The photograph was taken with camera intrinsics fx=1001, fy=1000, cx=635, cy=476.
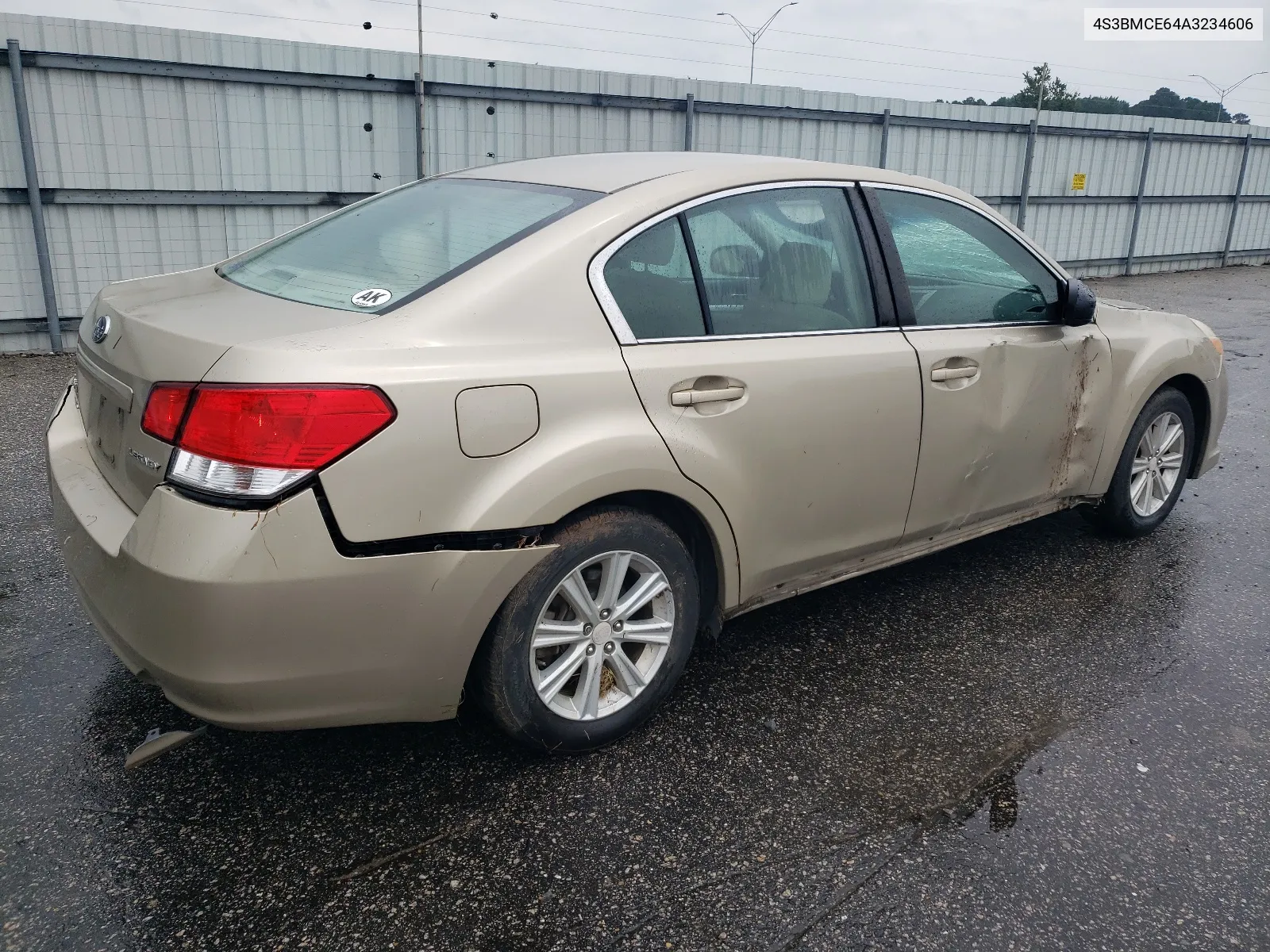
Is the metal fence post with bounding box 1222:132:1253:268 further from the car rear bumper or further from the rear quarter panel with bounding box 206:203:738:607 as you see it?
the car rear bumper

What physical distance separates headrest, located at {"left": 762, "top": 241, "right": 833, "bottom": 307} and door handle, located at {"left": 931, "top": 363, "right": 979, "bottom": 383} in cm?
48

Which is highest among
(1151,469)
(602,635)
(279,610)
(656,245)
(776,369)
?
(656,245)

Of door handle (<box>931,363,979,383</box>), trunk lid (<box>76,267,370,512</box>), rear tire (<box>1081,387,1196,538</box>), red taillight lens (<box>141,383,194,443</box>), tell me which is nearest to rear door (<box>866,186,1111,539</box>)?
door handle (<box>931,363,979,383</box>)

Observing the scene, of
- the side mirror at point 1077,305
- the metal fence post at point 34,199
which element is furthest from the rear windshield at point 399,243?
the metal fence post at point 34,199

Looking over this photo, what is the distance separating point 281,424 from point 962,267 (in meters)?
2.54

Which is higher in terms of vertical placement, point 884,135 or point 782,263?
point 884,135

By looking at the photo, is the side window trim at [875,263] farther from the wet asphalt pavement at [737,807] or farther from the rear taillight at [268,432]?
the rear taillight at [268,432]

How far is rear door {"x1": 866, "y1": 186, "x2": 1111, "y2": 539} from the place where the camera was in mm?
3430

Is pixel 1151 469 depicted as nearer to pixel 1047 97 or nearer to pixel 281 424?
pixel 281 424

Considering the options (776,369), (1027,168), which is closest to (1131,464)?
(776,369)

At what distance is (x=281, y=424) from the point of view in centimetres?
216

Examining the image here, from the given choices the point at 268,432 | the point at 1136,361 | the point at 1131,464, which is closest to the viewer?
the point at 268,432

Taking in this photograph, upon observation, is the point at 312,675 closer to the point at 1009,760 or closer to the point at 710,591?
the point at 710,591

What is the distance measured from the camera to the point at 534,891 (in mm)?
2279
